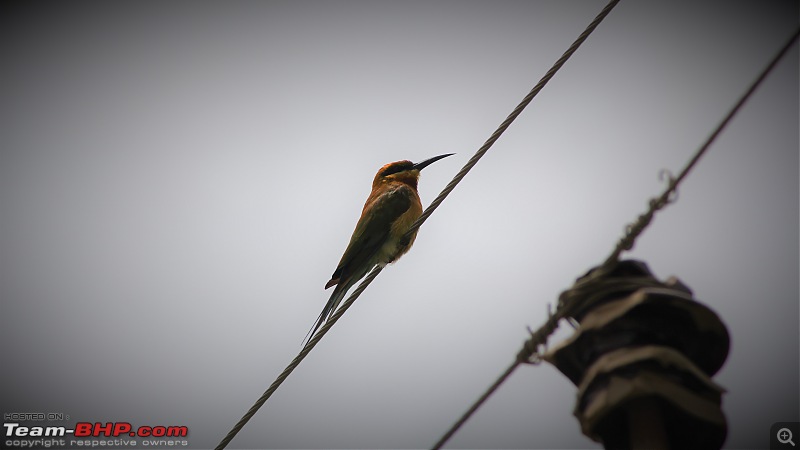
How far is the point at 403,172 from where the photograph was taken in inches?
222

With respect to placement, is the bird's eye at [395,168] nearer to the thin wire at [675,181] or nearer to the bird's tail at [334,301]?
the bird's tail at [334,301]

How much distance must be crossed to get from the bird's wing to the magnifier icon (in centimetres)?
309

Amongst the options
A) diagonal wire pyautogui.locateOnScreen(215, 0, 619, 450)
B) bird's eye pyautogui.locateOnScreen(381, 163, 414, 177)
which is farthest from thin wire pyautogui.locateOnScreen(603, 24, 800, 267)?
bird's eye pyautogui.locateOnScreen(381, 163, 414, 177)

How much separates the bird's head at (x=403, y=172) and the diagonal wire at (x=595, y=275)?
358cm

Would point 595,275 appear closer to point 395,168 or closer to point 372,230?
point 372,230

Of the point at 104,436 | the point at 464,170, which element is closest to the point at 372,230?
the point at 464,170

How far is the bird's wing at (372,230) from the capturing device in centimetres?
488

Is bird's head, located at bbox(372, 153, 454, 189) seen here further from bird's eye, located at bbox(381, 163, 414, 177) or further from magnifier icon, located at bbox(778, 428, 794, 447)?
magnifier icon, located at bbox(778, 428, 794, 447)

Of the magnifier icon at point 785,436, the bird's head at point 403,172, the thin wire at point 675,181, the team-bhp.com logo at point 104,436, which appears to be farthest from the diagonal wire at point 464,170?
the team-bhp.com logo at point 104,436

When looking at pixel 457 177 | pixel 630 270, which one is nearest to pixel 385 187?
pixel 457 177

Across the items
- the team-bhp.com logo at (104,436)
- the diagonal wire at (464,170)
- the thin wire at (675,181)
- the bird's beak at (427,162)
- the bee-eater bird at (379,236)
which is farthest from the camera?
the team-bhp.com logo at (104,436)

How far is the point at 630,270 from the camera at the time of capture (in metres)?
1.97

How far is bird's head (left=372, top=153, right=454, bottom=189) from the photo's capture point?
560 cm

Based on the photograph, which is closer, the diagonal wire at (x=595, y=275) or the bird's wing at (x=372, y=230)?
the diagonal wire at (x=595, y=275)
